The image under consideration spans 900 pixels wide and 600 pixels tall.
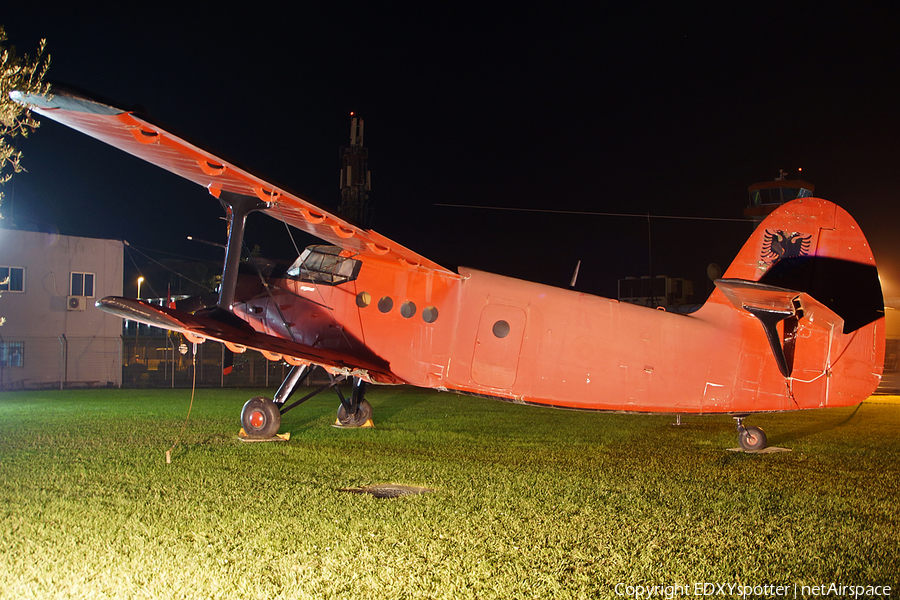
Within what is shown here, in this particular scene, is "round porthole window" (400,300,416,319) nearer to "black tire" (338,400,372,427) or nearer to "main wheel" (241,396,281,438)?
"main wheel" (241,396,281,438)

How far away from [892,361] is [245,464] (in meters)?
32.4

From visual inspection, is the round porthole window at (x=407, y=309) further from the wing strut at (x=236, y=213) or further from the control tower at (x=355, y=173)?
the control tower at (x=355, y=173)

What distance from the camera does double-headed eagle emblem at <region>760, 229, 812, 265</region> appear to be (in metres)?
8.63

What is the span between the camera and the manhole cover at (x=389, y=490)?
6.91 metres

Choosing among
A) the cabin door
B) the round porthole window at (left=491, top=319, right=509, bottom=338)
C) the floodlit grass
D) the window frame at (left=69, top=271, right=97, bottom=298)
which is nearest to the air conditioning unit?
the window frame at (left=69, top=271, right=97, bottom=298)

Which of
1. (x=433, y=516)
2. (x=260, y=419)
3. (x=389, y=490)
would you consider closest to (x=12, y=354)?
(x=260, y=419)

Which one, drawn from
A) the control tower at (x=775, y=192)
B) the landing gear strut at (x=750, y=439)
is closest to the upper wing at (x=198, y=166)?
the landing gear strut at (x=750, y=439)

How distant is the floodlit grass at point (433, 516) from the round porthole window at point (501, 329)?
5.96ft

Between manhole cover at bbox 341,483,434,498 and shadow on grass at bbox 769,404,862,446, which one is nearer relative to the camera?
manhole cover at bbox 341,483,434,498

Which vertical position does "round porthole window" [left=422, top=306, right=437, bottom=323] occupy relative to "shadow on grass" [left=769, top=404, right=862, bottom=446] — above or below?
above

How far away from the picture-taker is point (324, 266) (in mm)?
10781

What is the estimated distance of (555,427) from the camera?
13.6 metres

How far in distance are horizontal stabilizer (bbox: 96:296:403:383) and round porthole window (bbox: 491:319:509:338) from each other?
5.86 feet

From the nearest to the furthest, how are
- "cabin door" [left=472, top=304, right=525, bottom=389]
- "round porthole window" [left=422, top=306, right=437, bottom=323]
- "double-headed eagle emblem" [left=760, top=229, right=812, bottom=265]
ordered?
1. "double-headed eagle emblem" [left=760, top=229, right=812, bottom=265]
2. "cabin door" [left=472, top=304, right=525, bottom=389]
3. "round porthole window" [left=422, top=306, right=437, bottom=323]
